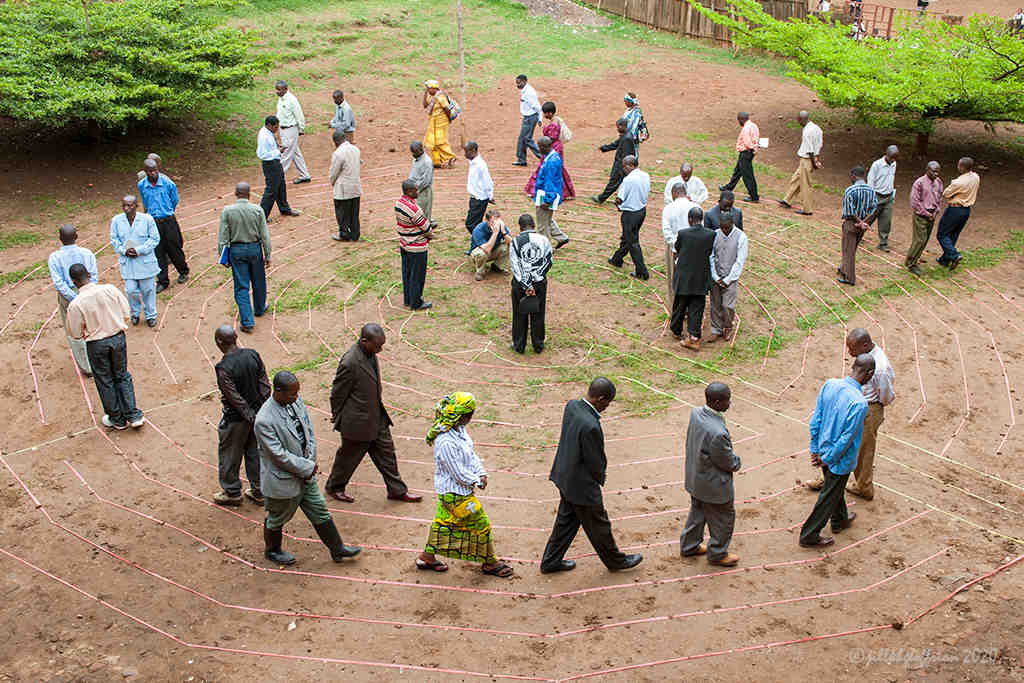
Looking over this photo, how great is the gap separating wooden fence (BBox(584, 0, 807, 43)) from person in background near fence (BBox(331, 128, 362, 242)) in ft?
54.6

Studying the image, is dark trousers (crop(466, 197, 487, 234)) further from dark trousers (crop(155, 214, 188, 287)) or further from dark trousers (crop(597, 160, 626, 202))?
dark trousers (crop(155, 214, 188, 287))

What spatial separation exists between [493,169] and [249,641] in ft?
41.3

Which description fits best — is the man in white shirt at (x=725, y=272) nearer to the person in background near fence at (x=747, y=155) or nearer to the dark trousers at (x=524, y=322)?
the dark trousers at (x=524, y=322)

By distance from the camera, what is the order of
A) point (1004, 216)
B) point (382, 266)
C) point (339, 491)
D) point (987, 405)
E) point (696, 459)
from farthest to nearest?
point (1004, 216) → point (382, 266) → point (987, 405) → point (339, 491) → point (696, 459)

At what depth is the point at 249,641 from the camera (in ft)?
21.9

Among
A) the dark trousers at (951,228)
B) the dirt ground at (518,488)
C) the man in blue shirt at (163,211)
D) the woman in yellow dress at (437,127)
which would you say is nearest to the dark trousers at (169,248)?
the man in blue shirt at (163,211)

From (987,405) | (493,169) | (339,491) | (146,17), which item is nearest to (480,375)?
(339,491)

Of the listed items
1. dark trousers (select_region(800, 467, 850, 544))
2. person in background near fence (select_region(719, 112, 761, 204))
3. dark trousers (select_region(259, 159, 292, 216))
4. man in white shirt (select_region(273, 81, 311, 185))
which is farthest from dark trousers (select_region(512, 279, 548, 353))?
man in white shirt (select_region(273, 81, 311, 185))

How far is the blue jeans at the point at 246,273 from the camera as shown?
1123 cm

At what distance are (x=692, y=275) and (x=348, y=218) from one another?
19.4 feet

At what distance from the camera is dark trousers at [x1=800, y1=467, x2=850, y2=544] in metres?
7.50

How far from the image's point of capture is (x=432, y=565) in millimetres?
7508

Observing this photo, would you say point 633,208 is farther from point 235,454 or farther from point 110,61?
point 110,61

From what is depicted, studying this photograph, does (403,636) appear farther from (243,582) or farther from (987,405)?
(987,405)
